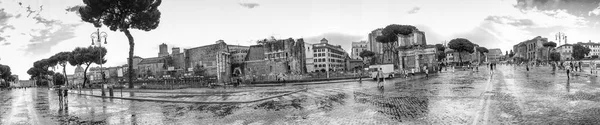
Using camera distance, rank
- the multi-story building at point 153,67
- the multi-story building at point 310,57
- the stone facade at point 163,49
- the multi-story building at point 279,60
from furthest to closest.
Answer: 1. the stone facade at point 163,49
2. the multi-story building at point 310,57
3. the multi-story building at point 153,67
4. the multi-story building at point 279,60

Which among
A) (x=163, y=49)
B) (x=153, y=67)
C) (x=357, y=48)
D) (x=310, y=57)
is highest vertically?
(x=357, y=48)

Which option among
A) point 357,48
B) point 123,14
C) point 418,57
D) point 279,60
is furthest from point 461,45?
point 123,14

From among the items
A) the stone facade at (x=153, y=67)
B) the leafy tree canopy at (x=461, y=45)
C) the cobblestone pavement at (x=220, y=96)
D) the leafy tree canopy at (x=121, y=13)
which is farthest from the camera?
the stone facade at (x=153, y=67)

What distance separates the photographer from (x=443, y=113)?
10.5m

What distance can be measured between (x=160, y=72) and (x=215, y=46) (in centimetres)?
2192

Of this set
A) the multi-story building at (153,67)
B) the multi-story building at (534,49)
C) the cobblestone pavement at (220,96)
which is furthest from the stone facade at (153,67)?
the multi-story building at (534,49)

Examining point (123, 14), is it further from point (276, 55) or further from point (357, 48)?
point (357, 48)

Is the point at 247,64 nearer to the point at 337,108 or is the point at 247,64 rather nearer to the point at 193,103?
the point at 193,103

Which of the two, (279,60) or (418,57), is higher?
(279,60)

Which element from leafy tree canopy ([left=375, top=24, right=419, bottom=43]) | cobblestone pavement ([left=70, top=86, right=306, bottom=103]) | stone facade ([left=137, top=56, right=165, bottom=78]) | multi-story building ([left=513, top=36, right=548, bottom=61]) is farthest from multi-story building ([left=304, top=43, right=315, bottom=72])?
multi-story building ([left=513, top=36, right=548, bottom=61])

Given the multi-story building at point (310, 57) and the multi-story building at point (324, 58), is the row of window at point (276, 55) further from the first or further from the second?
the multi-story building at point (310, 57)

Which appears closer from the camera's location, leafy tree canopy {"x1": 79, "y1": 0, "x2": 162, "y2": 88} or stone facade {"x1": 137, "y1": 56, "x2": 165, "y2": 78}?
leafy tree canopy {"x1": 79, "y1": 0, "x2": 162, "y2": 88}

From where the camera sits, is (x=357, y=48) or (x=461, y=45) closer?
(x=461, y=45)

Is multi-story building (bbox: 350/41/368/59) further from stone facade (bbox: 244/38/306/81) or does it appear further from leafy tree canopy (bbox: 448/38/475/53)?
stone facade (bbox: 244/38/306/81)
